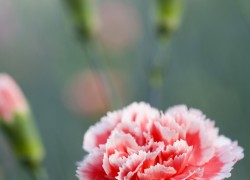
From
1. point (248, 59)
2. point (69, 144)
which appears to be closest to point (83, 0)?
point (69, 144)

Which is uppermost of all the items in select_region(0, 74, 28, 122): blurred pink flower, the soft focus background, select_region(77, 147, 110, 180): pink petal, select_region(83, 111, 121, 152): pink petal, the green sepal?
the soft focus background

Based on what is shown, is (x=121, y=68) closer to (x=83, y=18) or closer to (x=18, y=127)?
(x=83, y=18)

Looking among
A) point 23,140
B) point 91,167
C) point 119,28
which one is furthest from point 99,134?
point 119,28

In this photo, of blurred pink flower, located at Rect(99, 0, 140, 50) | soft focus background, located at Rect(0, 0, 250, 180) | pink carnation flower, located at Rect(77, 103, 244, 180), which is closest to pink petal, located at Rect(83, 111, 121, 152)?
pink carnation flower, located at Rect(77, 103, 244, 180)

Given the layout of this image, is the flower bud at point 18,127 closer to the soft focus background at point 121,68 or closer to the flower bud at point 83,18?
the flower bud at point 83,18

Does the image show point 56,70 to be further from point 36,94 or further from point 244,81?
point 244,81

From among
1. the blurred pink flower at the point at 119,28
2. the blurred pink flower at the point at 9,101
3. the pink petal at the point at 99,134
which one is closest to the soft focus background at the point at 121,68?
the blurred pink flower at the point at 119,28

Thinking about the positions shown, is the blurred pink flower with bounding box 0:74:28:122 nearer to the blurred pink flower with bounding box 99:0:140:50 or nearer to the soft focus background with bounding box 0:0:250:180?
the soft focus background with bounding box 0:0:250:180
